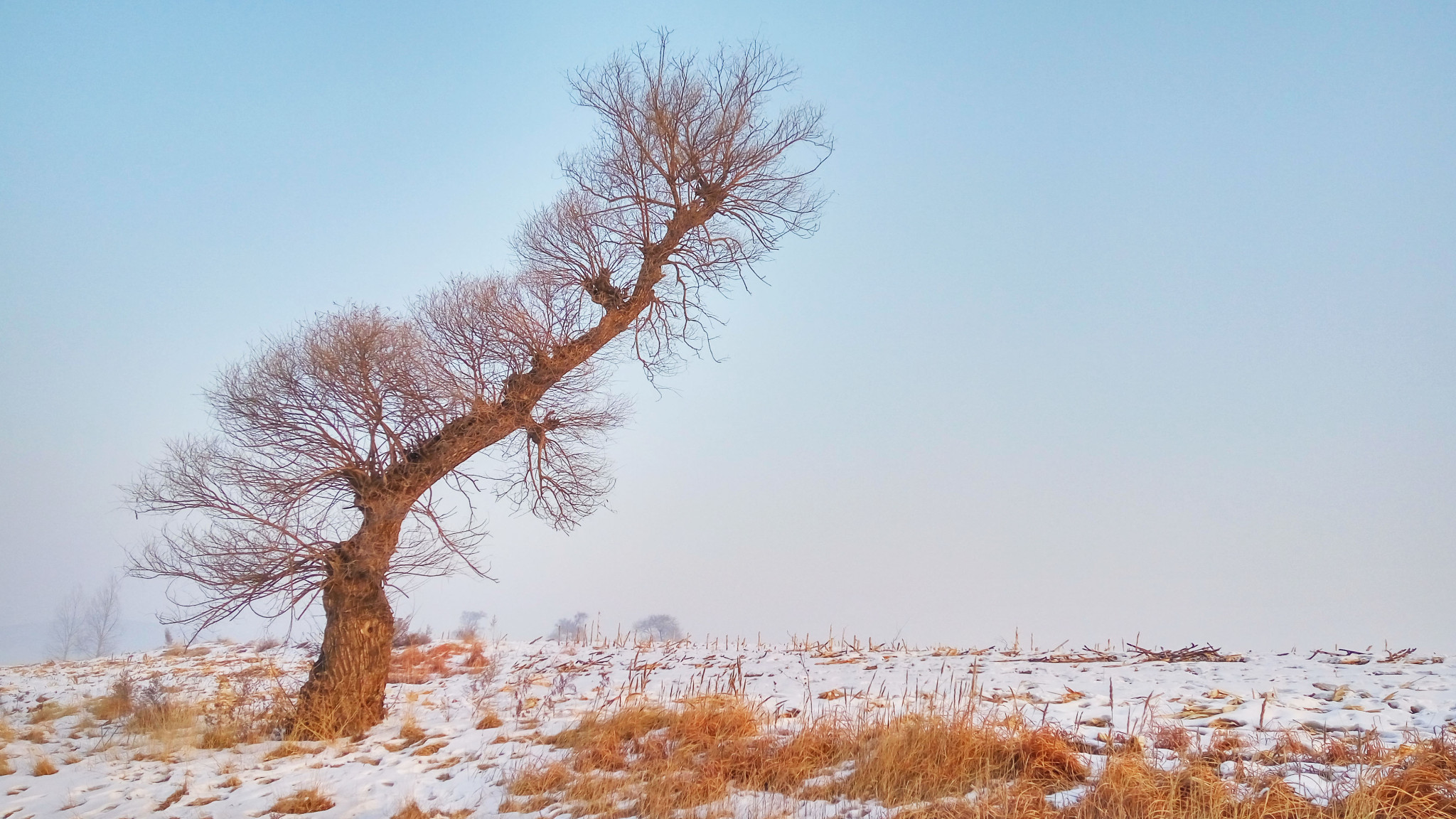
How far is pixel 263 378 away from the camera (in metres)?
10.1

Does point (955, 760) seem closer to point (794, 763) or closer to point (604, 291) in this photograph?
point (794, 763)

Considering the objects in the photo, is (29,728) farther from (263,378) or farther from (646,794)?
(646,794)

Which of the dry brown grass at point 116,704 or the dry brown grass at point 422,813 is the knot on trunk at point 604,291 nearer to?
the dry brown grass at point 422,813

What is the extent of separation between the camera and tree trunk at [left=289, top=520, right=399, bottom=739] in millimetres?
8984

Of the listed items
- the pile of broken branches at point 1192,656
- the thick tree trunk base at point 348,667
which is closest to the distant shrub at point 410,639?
the thick tree trunk base at point 348,667

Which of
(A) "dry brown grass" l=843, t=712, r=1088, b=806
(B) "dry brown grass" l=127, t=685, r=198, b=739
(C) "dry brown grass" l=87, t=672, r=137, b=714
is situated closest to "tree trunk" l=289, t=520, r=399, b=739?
(B) "dry brown grass" l=127, t=685, r=198, b=739

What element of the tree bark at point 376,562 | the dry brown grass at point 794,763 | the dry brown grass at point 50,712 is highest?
the tree bark at point 376,562

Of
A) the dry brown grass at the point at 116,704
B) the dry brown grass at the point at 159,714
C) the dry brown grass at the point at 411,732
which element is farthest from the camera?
the dry brown grass at the point at 116,704

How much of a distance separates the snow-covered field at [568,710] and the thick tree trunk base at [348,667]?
0.34m

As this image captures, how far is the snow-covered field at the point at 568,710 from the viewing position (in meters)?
6.64

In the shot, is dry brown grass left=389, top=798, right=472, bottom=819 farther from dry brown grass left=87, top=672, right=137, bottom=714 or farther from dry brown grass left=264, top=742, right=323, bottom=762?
dry brown grass left=87, top=672, right=137, bottom=714

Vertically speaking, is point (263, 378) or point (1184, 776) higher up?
point (263, 378)

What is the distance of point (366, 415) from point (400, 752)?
4206mm

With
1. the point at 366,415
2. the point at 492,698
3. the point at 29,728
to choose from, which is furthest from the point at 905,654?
the point at 29,728
